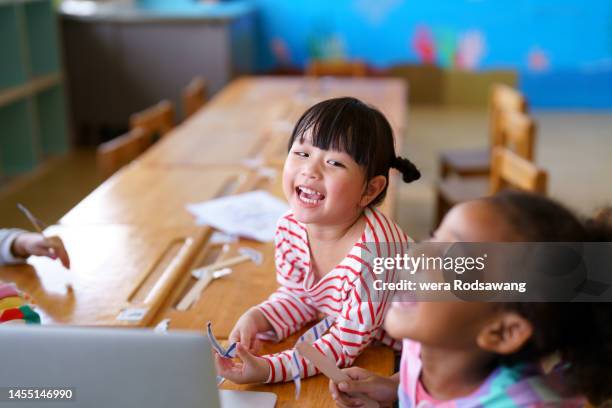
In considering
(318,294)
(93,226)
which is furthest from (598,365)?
(93,226)

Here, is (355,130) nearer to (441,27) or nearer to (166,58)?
(166,58)

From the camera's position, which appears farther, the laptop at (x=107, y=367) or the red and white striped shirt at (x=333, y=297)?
the red and white striped shirt at (x=333, y=297)

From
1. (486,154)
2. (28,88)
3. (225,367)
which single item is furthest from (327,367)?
(28,88)

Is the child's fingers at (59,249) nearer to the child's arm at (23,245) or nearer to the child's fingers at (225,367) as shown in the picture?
the child's arm at (23,245)

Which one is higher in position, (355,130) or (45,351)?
(355,130)

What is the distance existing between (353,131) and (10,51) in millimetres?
3541

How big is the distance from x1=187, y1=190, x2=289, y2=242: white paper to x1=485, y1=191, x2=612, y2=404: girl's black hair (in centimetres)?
88

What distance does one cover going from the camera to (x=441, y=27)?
5512 millimetres

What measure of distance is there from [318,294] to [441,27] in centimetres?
472

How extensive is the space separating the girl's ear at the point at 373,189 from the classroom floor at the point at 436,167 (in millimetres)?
1914

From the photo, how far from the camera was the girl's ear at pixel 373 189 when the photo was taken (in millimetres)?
1158

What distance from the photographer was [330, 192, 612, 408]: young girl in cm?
79

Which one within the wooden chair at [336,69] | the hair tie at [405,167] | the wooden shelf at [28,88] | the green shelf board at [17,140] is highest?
the hair tie at [405,167]

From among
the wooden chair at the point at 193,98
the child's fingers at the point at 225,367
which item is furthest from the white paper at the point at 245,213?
the wooden chair at the point at 193,98
